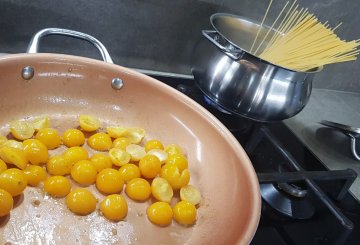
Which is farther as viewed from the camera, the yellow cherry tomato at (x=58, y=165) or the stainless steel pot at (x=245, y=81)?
the stainless steel pot at (x=245, y=81)

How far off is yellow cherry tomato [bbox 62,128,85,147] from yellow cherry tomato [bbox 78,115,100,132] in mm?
26

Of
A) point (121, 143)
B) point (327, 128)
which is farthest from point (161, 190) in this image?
point (327, 128)

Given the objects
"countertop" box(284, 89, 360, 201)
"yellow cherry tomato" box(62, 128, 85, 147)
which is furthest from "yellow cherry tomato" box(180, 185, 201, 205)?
"countertop" box(284, 89, 360, 201)

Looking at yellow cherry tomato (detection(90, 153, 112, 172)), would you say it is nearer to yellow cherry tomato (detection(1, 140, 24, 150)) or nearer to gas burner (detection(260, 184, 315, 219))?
yellow cherry tomato (detection(1, 140, 24, 150))

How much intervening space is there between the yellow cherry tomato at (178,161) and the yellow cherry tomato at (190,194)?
0.04 metres

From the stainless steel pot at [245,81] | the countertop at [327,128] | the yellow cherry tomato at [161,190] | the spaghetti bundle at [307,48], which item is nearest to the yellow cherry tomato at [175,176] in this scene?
the yellow cherry tomato at [161,190]

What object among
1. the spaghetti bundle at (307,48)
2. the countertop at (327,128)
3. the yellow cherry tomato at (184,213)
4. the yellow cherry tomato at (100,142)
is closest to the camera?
the yellow cherry tomato at (184,213)

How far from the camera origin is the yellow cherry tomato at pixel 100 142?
0.73m

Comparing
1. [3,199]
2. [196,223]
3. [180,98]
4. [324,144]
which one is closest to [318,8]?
[324,144]

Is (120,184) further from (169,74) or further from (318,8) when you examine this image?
(318,8)

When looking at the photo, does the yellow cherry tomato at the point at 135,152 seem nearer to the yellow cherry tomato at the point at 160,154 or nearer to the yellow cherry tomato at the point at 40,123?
the yellow cherry tomato at the point at 160,154

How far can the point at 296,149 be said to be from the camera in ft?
3.41

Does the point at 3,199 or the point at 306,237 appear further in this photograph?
the point at 306,237

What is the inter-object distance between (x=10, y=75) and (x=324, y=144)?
2.97ft
